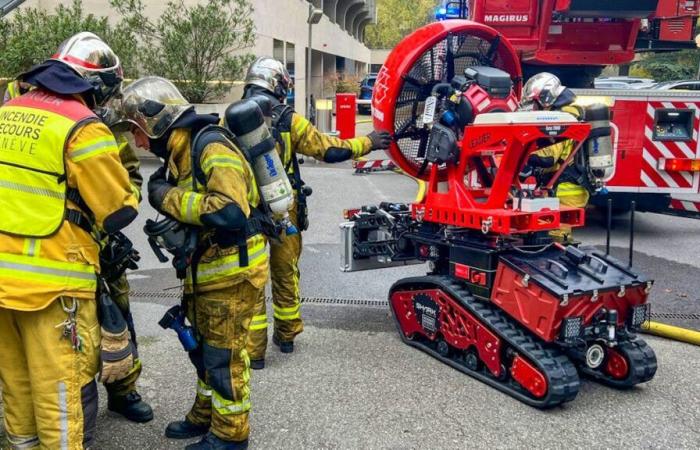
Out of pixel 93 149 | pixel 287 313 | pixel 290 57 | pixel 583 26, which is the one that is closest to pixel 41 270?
pixel 93 149

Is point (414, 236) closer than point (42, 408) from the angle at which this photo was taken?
No

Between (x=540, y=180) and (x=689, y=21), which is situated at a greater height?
(x=689, y=21)

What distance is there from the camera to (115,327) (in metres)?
3.22

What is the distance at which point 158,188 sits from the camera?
3490 millimetres

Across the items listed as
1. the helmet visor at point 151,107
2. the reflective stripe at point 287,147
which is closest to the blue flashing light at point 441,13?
the reflective stripe at point 287,147

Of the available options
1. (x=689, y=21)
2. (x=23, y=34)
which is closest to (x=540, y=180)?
(x=689, y=21)

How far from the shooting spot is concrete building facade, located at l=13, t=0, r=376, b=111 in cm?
1683

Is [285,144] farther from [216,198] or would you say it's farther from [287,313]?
[216,198]

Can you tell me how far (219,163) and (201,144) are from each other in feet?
0.50

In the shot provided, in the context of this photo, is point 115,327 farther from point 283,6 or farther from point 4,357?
point 283,6

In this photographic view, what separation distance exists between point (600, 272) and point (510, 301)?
60 centimetres

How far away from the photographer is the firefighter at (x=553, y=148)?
5301 millimetres

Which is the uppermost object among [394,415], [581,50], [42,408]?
[581,50]

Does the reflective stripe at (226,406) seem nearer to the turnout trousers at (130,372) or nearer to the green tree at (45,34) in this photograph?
the turnout trousers at (130,372)
